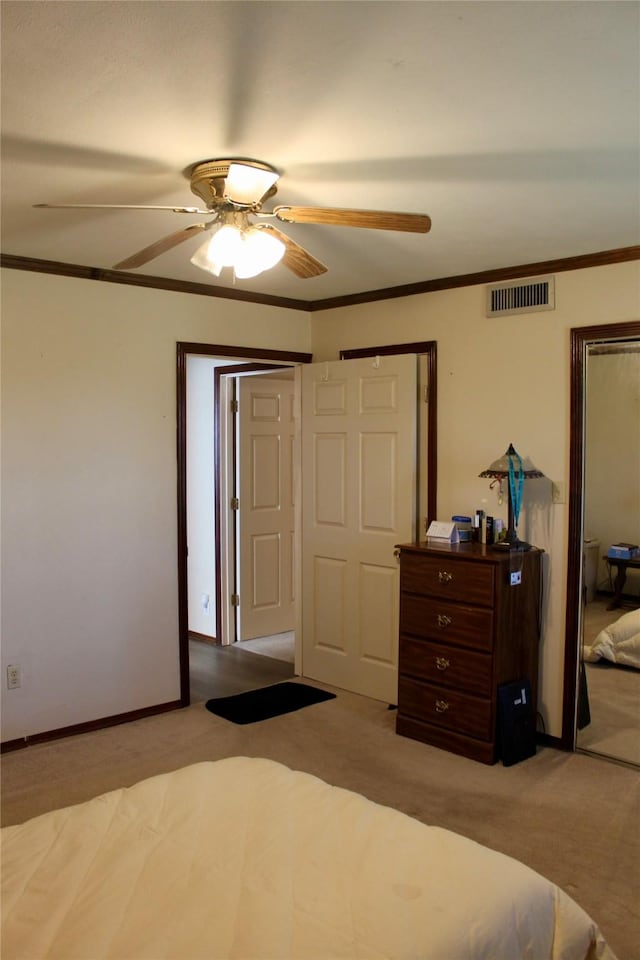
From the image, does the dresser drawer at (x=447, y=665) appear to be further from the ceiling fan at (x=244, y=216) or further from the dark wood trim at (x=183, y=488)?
the ceiling fan at (x=244, y=216)

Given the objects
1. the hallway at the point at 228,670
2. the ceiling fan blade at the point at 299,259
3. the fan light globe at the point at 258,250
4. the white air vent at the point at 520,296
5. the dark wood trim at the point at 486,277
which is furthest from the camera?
the hallway at the point at 228,670

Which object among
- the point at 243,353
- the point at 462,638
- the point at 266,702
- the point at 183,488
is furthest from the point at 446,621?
the point at 243,353

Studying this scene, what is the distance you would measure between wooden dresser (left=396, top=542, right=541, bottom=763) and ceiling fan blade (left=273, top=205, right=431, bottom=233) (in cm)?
178

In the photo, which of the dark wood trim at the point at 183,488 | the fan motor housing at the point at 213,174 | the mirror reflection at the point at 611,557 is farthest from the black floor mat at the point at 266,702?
the fan motor housing at the point at 213,174

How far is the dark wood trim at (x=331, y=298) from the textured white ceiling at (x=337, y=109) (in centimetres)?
36

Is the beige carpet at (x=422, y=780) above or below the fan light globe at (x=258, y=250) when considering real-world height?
below

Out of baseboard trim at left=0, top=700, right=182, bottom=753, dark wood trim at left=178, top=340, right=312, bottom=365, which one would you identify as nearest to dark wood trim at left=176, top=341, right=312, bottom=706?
dark wood trim at left=178, top=340, right=312, bottom=365

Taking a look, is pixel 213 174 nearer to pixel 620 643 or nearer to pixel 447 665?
pixel 447 665

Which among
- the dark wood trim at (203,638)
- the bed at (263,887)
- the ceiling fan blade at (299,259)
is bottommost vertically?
the dark wood trim at (203,638)

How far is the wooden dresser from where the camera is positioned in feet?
11.7

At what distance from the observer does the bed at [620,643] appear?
3605 millimetres

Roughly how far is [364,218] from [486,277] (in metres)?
1.90

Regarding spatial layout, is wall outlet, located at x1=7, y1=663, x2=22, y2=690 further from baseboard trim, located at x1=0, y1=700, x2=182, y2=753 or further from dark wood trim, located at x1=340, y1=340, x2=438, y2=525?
dark wood trim, located at x1=340, y1=340, x2=438, y2=525

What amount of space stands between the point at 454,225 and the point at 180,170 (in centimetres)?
122
